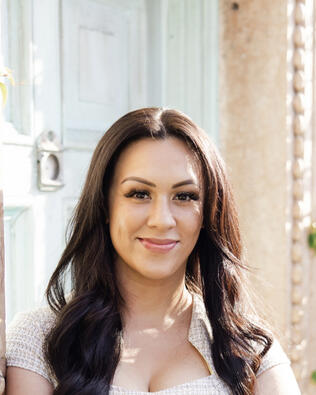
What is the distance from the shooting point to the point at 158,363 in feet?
6.09

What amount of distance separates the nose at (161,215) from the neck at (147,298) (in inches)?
9.2

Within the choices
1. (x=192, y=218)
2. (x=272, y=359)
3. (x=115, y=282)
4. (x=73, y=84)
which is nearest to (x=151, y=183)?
(x=192, y=218)

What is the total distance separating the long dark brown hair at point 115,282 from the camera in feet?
5.77

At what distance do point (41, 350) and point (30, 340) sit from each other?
4 cm

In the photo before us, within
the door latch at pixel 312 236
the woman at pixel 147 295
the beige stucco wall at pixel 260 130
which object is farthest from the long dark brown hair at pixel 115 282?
the door latch at pixel 312 236

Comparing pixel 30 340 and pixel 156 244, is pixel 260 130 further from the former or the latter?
pixel 30 340

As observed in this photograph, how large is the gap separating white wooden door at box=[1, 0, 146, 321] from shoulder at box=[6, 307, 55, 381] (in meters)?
0.60

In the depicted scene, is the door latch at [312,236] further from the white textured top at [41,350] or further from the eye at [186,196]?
the eye at [186,196]

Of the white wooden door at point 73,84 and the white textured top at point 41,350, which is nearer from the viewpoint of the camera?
the white textured top at point 41,350

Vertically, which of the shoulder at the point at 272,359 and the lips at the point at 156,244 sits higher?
the lips at the point at 156,244

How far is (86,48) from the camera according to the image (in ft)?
8.91

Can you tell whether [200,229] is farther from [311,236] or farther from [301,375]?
[301,375]

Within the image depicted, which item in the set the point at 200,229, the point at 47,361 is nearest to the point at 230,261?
the point at 200,229

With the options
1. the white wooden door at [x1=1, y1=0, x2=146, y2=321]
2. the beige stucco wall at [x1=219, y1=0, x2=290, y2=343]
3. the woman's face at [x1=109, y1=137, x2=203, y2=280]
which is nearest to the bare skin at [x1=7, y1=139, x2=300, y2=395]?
the woman's face at [x1=109, y1=137, x2=203, y2=280]
